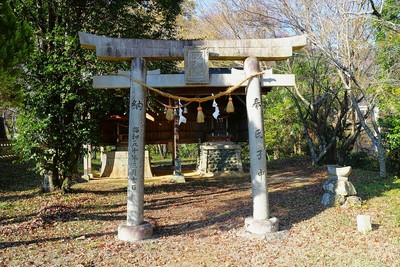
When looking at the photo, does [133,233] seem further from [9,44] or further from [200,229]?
[9,44]

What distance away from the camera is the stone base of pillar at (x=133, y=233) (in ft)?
21.2

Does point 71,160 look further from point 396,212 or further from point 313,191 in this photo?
point 396,212

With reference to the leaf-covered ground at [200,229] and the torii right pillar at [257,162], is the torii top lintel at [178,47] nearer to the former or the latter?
the torii right pillar at [257,162]

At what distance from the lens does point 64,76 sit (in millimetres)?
9648

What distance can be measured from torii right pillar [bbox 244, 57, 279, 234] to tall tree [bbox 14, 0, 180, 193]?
4.87 metres

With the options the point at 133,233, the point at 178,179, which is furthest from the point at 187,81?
the point at 178,179

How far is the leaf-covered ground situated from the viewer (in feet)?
18.3

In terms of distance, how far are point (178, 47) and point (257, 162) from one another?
9.43 feet

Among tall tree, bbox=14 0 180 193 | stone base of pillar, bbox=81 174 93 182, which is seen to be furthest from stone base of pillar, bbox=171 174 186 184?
tall tree, bbox=14 0 180 193

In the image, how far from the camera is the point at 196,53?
695cm

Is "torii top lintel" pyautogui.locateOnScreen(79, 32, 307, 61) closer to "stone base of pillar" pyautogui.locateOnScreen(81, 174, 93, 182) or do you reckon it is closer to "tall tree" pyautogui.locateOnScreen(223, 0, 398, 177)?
"tall tree" pyautogui.locateOnScreen(223, 0, 398, 177)

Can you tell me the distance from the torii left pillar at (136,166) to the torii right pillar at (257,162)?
84.6 inches

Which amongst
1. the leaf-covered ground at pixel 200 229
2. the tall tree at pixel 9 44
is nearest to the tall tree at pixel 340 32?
the leaf-covered ground at pixel 200 229

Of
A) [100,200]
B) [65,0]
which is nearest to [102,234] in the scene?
[100,200]
